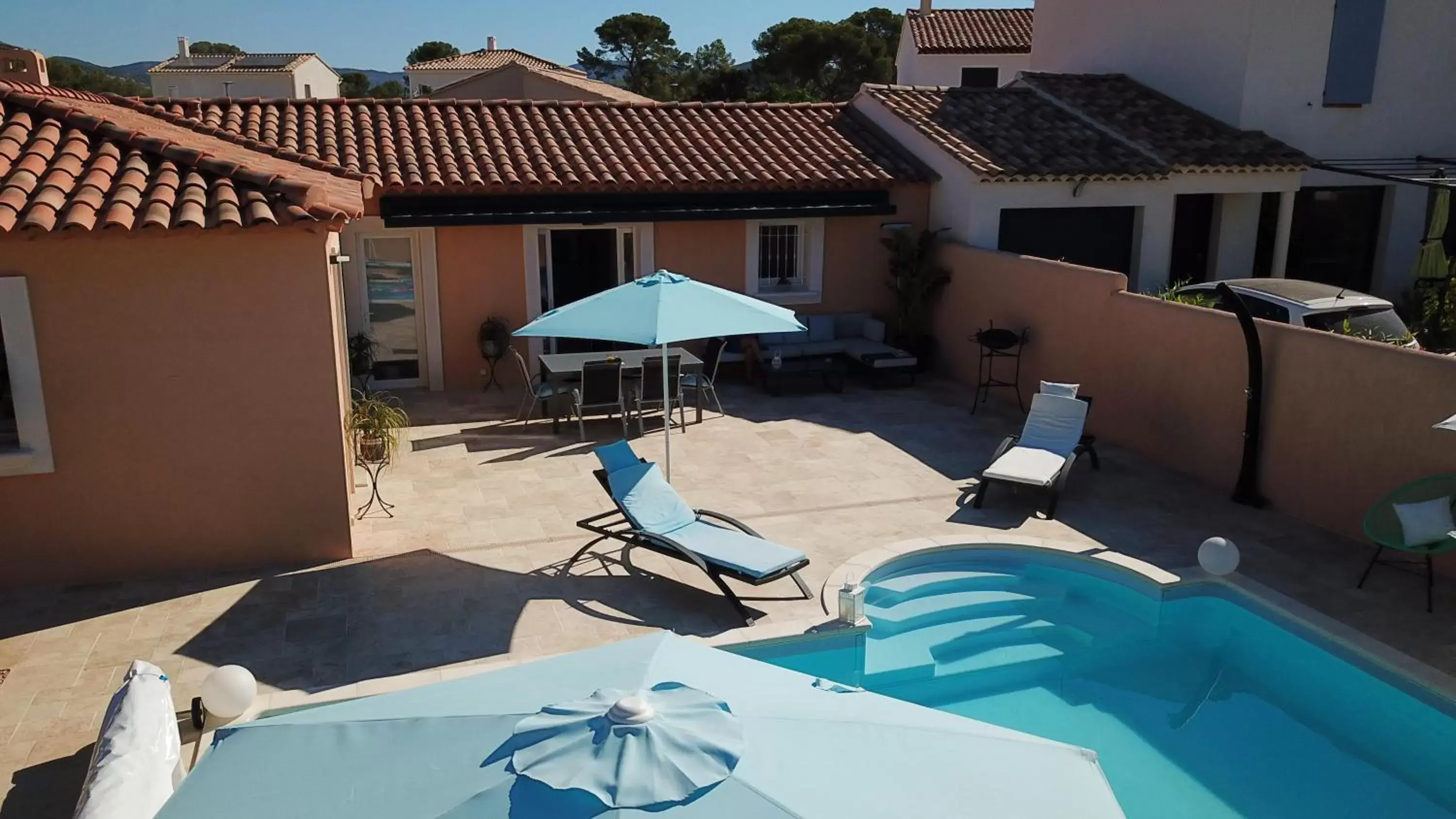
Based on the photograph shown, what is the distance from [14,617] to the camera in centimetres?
903

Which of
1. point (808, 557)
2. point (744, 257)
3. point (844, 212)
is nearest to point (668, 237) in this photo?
point (744, 257)

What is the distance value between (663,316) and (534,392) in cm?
574

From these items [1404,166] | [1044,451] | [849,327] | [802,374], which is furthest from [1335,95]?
[1044,451]

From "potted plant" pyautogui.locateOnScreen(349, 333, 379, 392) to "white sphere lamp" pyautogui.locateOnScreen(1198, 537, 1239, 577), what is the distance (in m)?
12.2

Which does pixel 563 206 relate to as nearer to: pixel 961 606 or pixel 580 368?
pixel 580 368

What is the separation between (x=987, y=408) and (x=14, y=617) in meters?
12.7

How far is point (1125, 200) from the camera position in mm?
18891

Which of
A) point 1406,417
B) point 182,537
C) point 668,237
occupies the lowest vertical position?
point 182,537

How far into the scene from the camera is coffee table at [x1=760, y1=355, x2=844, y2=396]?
57.0 ft

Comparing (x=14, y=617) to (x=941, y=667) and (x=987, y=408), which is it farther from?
(x=987, y=408)

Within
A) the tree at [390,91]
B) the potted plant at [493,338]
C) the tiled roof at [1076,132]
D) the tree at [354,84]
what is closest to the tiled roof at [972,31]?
the tiled roof at [1076,132]

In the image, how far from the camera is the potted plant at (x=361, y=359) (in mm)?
16547

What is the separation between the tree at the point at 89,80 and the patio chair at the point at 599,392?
6533cm

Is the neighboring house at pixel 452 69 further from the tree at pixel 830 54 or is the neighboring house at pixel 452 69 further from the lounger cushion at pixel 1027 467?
the lounger cushion at pixel 1027 467
